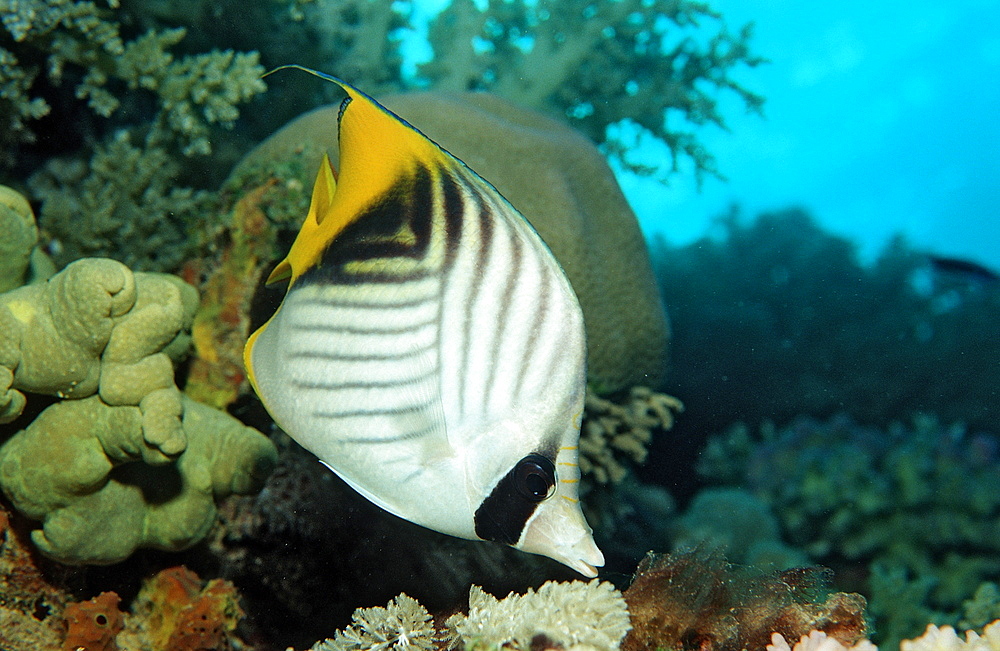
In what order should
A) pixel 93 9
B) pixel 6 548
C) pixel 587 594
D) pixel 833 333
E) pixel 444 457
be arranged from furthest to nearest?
pixel 833 333 < pixel 93 9 < pixel 6 548 < pixel 587 594 < pixel 444 457

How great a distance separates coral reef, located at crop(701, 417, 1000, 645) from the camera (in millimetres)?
3756

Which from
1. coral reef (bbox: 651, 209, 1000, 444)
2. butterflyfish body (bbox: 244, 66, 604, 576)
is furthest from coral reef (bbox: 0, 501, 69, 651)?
coral reef (bbox: 651, 209, 1000, 444)

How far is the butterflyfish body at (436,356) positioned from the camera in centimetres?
95

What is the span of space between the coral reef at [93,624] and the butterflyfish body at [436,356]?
118 cm

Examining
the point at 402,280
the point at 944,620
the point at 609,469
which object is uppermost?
the point at 402,280

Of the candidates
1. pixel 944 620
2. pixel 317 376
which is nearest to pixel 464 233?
pixel 317 376

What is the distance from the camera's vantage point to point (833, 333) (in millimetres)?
6238

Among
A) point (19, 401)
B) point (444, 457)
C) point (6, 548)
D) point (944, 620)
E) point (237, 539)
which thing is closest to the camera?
point (444, 457)

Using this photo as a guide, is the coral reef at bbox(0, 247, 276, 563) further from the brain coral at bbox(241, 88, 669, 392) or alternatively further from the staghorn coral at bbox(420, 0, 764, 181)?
the staghorn coral at bbox(420, 0, 764, 181)

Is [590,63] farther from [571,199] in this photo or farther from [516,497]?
[516,497]

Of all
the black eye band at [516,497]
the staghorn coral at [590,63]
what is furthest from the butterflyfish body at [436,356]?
the staghorn coral at [590,63]

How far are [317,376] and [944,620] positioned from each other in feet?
13.8

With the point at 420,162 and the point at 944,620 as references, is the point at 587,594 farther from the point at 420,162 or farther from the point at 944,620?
the point at 944,620

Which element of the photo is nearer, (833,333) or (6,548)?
(6,548)
